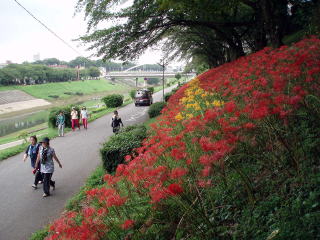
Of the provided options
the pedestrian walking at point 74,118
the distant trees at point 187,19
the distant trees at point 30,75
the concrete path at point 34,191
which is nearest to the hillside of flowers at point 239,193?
the concrete path at point 34,191

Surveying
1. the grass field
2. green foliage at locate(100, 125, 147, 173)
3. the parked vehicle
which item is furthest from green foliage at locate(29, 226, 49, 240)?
→ the grass field

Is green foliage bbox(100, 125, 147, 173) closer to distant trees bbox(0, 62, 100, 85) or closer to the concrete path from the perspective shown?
the concrete path

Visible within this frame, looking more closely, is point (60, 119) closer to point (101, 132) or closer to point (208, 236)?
point (101, 132)

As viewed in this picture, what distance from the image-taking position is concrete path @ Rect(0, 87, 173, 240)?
246 inches

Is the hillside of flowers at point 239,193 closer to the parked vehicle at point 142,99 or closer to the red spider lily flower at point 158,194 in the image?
the red spider lily flower at point 158,194

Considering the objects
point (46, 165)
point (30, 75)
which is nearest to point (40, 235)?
point (46, 165)

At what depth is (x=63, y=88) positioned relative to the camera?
79.8 meters

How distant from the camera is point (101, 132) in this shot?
16.7 metres

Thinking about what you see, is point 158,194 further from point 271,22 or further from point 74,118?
point 74,118

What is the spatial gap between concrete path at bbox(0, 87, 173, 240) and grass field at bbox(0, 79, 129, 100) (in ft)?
196

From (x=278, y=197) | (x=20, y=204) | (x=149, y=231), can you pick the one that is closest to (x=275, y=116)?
(x=278, y=197)

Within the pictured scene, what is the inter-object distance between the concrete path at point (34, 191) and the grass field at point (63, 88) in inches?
2357

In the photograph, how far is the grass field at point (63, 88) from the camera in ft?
225

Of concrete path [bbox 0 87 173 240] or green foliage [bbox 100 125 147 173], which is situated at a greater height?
green foliage [bbox 100 125 147 173]
